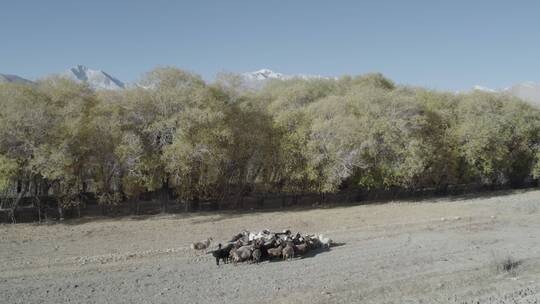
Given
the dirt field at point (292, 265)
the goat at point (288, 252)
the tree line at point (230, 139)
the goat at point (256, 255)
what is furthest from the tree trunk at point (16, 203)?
the goat at point (288, 252)

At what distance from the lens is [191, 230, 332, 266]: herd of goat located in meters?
15.3

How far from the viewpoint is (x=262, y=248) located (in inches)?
618

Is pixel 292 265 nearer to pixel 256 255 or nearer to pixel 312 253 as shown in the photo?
pixel 256 255

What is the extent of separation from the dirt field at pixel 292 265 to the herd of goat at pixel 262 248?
40 centimetres

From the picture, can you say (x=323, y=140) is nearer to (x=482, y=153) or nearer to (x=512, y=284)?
(x=482, y=153)

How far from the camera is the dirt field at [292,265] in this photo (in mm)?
11758

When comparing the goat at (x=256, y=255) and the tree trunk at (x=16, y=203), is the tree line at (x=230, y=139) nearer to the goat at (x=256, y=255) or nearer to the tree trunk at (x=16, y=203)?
the tree trunk at (x=16, y=203)

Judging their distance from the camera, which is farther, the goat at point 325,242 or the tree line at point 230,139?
the tree line at point 230,139

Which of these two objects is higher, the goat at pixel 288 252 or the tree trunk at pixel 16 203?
the tree trunk at pixel 16 203

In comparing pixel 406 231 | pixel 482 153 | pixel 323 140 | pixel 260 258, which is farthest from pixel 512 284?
pixel 482 153

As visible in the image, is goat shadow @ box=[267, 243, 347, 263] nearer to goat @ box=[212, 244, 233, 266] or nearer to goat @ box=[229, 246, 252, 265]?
goat @ box=[229, 246, 252, 265]

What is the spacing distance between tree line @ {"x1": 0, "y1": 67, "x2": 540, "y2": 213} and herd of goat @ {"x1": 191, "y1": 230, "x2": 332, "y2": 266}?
38.9ft

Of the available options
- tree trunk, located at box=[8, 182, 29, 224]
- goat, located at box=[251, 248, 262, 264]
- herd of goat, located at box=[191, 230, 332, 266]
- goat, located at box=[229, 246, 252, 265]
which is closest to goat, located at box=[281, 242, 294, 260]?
herd of goat, located at box=[191, 230, 332, 266]

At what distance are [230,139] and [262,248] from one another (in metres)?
13.9
